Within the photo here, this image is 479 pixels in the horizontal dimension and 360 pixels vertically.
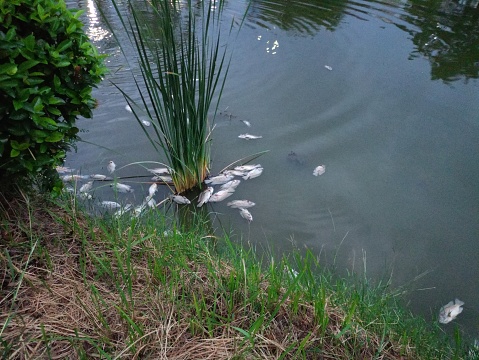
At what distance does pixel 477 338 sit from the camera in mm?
2197

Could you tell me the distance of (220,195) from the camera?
3104 mm

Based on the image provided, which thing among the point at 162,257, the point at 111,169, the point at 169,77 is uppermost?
the point at 169,77

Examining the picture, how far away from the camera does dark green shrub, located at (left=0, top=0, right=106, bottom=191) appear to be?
1.70 meters

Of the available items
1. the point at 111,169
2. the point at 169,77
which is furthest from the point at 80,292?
the point at 111,169

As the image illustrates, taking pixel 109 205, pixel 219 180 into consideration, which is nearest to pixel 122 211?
pixel 109 205

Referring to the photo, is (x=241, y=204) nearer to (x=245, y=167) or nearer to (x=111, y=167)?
(x=245, y=167)

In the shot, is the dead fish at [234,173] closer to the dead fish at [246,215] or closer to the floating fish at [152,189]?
the dead fish at [246,215]

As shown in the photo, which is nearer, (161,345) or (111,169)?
(161,345)

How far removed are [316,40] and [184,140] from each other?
3422mm

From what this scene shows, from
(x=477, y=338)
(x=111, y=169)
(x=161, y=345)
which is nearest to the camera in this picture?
(x=161, y=345)

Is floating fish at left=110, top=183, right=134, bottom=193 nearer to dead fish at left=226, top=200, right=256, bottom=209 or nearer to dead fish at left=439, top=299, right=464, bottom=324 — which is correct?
dead fish at left=226, top=200, right=256, bottom=209

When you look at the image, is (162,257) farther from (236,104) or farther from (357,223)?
(236,104)

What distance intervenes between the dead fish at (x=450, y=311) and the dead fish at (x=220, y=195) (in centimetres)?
154

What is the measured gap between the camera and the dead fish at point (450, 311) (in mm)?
2289
